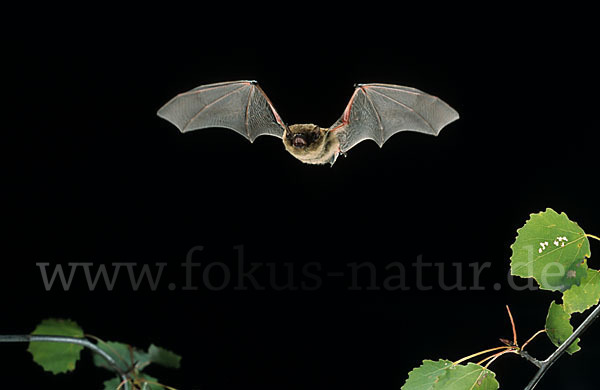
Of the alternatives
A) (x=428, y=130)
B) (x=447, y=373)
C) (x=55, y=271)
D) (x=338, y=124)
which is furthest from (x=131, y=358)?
(x=428, y=130)

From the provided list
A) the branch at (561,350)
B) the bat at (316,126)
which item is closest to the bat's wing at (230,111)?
the bat at (316,126)

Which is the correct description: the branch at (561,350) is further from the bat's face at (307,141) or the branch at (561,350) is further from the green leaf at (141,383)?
the bat's face at (307,141)

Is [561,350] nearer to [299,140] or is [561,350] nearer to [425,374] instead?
[425,374]

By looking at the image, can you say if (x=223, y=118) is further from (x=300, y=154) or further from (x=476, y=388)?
(x=476, y=388)

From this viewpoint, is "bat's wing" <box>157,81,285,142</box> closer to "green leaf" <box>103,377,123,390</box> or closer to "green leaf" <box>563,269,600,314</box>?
"green leaf" <box>103,377,123,390</box>

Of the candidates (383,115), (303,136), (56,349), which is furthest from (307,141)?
(56,349)

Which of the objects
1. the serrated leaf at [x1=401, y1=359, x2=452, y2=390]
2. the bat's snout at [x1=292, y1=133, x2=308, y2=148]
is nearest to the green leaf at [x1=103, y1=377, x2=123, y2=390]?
the serrated leaf at [x1=401, y1=359, x2=452, y2=390]
